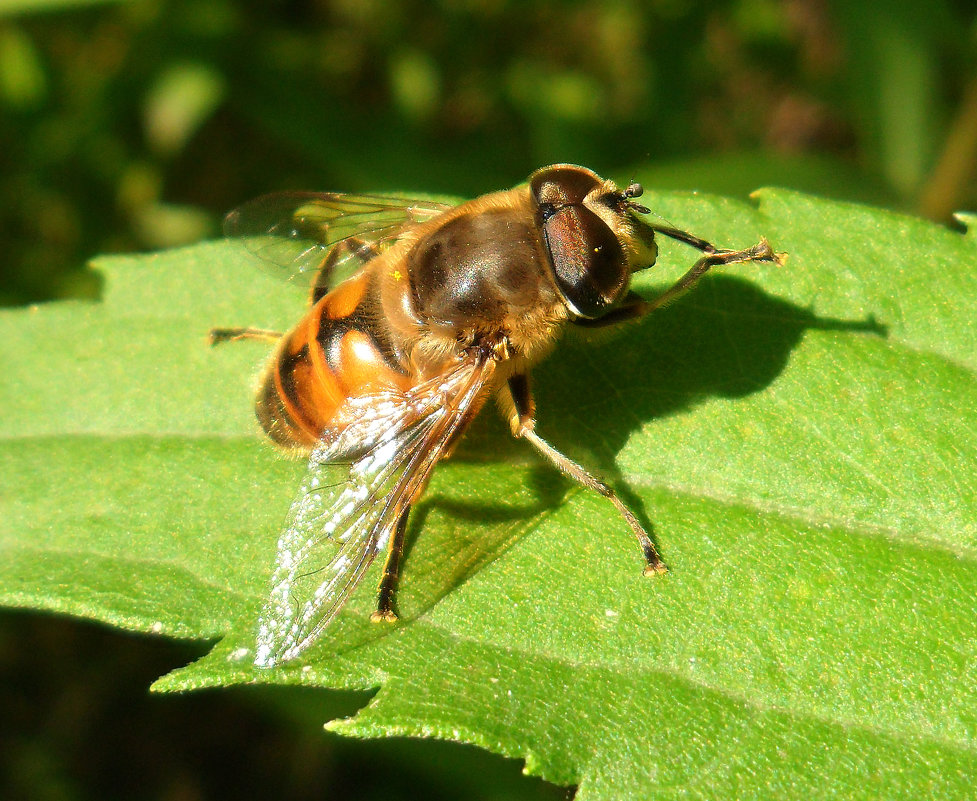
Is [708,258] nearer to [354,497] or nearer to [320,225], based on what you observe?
[354,497]

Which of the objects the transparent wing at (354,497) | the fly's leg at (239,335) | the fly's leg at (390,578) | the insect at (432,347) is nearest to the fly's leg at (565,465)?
the insect at (432,347)

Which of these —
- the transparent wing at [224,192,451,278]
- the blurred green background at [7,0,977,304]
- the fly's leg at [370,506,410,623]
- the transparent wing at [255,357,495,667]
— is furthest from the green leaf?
the blurred green background at [7,0,977,304]

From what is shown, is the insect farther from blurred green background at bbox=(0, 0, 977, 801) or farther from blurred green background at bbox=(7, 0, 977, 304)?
blurred green background at bbox=(7, 0, 977, 304)

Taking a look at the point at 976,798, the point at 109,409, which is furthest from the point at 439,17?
the point at 976,798

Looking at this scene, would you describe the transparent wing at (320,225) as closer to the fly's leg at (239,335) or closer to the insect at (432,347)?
the fly's leg at (239,335)

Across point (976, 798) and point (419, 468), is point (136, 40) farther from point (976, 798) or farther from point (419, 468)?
point (976, 798)

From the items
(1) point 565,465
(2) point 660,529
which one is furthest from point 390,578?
(2) point 660,529
